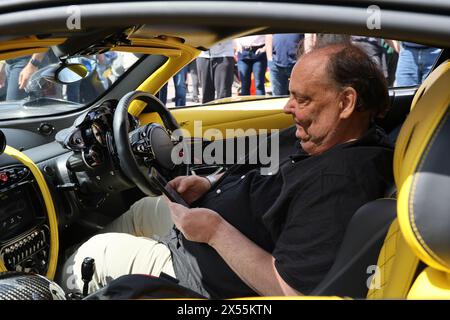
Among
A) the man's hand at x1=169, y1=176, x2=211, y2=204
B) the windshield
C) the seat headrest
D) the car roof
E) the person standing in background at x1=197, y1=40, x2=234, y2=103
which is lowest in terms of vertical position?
the person standing in background at x1=197, y1=40, x2=234, y2=103

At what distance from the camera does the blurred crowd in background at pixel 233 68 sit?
6.82 feet

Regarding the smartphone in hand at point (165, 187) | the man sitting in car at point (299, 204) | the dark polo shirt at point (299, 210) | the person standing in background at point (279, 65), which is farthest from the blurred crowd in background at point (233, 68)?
the smartphone in hand at point (165, 187)

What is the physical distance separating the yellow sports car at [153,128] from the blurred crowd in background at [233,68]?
2 cm

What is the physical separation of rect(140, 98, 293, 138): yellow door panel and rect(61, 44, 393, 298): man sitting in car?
101 cm

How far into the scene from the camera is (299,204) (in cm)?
170

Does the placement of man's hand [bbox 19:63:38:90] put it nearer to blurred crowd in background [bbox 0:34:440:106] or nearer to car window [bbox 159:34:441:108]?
blurred crowd in background [bbox 0:34:440:106]

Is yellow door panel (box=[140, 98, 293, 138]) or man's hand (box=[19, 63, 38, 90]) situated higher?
man's hand (box=[19, 63, 38, 90])

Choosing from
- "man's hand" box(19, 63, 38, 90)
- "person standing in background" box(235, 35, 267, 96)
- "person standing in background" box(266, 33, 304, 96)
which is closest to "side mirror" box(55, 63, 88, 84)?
"man's hand" box(19, 63, 38, 90)

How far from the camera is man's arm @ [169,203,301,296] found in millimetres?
1690

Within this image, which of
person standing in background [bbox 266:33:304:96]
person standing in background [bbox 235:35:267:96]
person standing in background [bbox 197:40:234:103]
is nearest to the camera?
person standing in background [bbox 266:33:304:96]

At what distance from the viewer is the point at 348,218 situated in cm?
159

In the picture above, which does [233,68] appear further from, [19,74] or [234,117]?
[19,74]
